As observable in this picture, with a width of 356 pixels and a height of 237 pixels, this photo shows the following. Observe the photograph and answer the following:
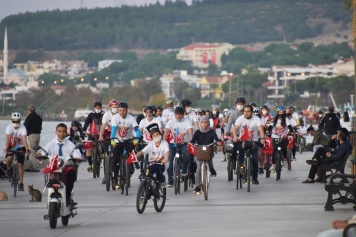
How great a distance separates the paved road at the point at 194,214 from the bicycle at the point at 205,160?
11.1 inches

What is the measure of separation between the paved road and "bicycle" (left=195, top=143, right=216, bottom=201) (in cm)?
28

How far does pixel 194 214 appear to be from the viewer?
16.4 metres

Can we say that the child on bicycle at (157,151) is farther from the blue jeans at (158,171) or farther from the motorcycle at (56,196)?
the motorcycle at (56,196)

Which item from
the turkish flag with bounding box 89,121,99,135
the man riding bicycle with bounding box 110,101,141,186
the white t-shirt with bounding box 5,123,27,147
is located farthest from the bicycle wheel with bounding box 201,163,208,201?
the turkish flag with bounding box 89,121,99,135

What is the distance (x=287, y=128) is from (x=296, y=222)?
11.0 metres

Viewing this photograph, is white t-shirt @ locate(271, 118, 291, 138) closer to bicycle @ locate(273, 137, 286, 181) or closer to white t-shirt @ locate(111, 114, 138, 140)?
bicycle @ locate(273, 137, 286, 181)

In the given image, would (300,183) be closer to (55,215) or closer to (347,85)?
(55,215)

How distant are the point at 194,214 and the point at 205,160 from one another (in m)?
2.94

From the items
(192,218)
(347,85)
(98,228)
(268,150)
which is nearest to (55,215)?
(98,228)

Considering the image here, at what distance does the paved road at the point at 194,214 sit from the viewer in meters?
14.2

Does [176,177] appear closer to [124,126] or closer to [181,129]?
[181,129]

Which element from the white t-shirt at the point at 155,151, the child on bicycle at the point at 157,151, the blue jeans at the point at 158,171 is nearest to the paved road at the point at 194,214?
the blue jeans at the point at 158,171

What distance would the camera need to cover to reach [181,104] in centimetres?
2297

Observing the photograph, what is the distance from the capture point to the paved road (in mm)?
14180
